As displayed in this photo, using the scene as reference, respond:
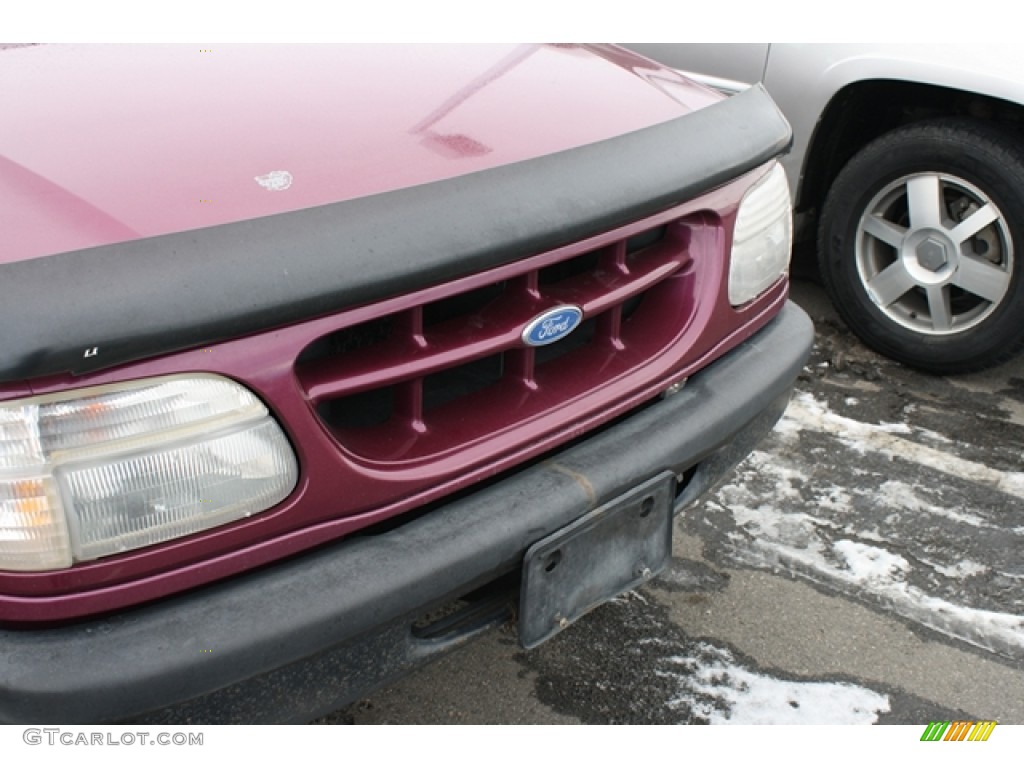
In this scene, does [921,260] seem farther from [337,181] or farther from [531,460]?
[337,181]

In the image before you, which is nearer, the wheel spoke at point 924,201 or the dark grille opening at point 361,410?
the dark grille opening at point 361,410

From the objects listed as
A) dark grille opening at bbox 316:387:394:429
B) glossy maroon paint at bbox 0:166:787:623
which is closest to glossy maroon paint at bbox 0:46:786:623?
glossy maroon paint at bbox 0:166:787:623

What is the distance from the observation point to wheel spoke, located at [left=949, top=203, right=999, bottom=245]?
128 inches

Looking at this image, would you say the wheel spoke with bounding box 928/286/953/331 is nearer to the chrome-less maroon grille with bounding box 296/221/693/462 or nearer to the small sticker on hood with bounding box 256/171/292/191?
the chrome-less maroon grille with bounding box 296/221/693/462

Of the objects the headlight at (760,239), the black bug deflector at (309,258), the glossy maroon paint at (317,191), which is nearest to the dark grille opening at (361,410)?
the glossy maroon paint at (317,191)

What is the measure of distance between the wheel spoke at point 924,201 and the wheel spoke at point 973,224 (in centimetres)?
6

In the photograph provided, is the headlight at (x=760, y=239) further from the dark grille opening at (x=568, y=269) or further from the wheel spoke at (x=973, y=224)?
the wheel spoke at (x=973, y=224)

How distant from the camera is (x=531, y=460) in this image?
5.94ft

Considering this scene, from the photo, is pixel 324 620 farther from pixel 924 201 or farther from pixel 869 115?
pixel 869 115

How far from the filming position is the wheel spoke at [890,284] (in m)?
3.47

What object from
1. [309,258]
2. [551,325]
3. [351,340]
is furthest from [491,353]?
[309,258]

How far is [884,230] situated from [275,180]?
252 cm

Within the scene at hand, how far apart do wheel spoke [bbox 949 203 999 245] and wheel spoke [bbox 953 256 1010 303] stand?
69 mm

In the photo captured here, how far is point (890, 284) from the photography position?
3.52 meters
